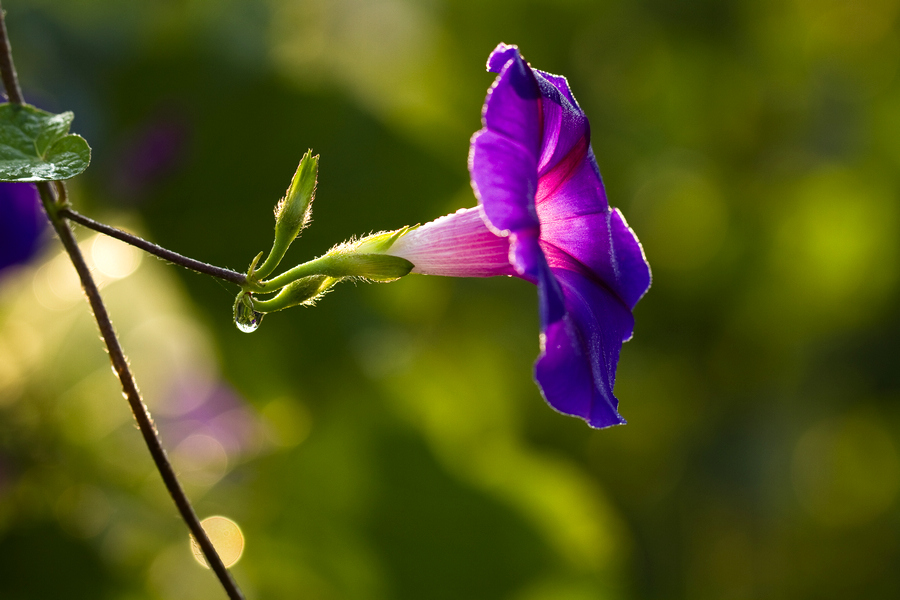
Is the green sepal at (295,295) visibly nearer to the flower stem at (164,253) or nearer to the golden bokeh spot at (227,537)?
the flower stem at (164,253)

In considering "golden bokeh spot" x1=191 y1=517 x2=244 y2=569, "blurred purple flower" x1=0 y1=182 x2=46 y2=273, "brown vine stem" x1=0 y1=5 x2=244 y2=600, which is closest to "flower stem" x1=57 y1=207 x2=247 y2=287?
"brown vine stem" x1=0 y1=5 x2=244 y2=600

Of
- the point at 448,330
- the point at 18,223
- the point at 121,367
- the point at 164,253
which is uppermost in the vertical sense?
the point at 164,253

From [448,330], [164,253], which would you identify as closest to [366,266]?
[164,253]

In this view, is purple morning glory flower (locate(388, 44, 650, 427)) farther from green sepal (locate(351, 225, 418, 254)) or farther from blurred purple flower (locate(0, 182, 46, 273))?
blurred purple flower (locate(0, 182, 46, 273))

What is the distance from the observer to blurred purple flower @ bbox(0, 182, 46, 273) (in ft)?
4.79

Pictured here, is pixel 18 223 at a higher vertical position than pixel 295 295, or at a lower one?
lower

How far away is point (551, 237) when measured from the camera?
96cm

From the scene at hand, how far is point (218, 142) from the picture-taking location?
85.8 inches

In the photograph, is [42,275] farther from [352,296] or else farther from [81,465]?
[352,296]

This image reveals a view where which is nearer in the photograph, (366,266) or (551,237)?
(366,266)

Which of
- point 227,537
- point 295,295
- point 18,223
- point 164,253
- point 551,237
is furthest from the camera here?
point 227,537

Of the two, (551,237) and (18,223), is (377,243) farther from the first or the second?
(18,223)

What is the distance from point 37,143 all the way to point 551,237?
0.54 m

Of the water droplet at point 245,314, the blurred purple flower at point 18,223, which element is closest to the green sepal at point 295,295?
the water droplet at point 245,314
